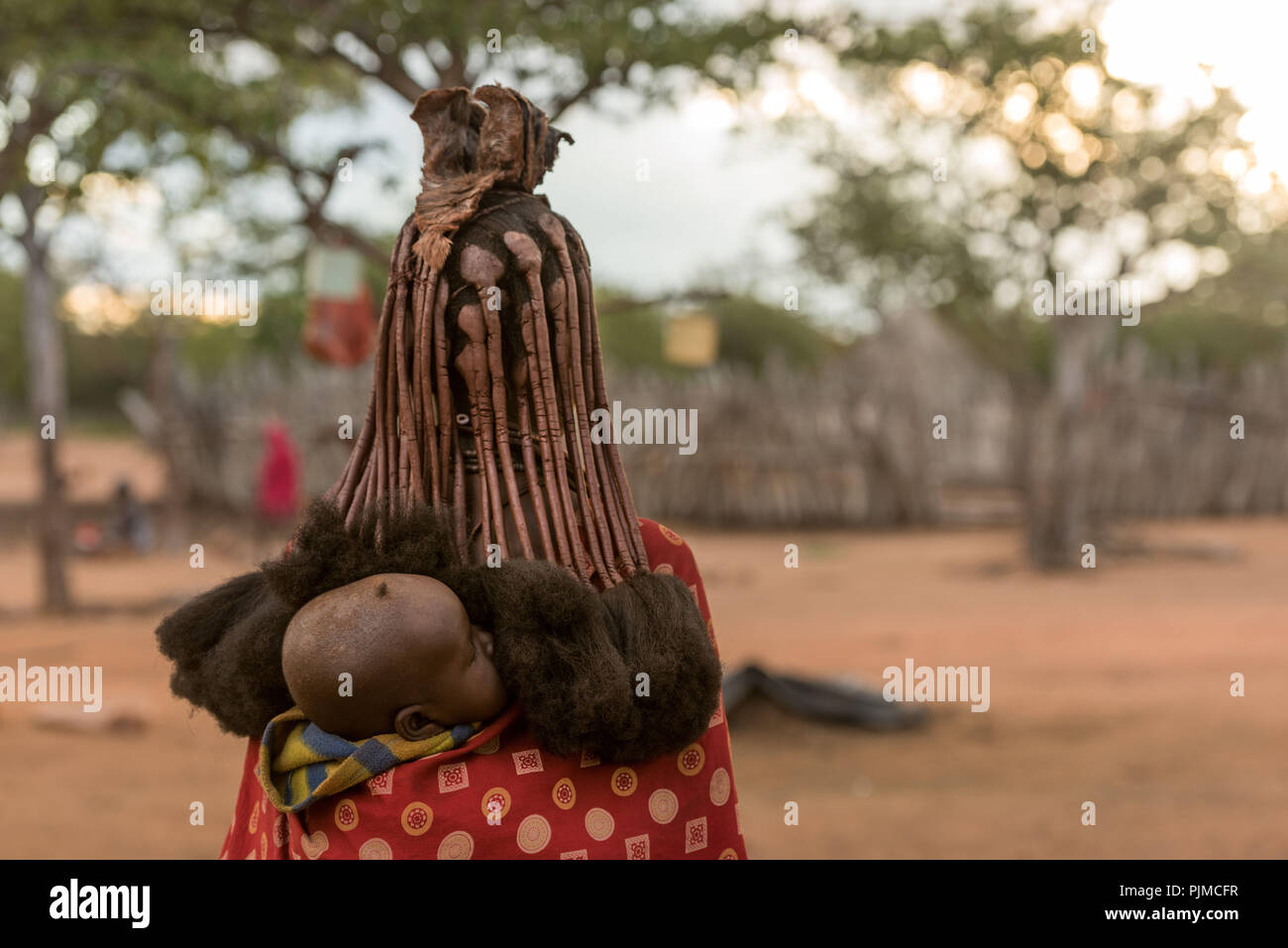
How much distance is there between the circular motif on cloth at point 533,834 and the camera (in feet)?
5.11

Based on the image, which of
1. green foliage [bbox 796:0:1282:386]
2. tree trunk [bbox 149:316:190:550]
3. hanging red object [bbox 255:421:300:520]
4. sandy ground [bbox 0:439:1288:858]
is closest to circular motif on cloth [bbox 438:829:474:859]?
sandy ground [bbox 0:439:1288:858]

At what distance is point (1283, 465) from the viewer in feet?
54.7

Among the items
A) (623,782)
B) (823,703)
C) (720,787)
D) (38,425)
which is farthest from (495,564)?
(38,425)

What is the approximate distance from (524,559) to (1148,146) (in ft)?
35.1

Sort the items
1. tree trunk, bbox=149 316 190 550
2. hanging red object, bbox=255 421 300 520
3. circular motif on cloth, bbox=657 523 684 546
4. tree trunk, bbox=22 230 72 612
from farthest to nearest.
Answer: tree trunk, bbox=149 316 190 550
hanging red object, bbox=255 421 300 520
tree trunk, bbox=22 230 72 612
circular motif on cloth, bbox=657 523 684 546

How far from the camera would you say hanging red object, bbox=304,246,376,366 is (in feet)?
21.9

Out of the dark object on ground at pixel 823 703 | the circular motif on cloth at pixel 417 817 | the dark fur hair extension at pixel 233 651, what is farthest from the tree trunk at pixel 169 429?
the circular motif on cloth at pixel 417 817

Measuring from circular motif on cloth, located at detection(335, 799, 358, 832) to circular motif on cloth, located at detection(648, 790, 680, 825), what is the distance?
424mm

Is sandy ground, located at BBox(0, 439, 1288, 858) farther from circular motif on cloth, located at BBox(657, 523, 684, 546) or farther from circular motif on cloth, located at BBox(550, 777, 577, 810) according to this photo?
circular motif on cloth, located at BBox(657, 523, 684, 546)

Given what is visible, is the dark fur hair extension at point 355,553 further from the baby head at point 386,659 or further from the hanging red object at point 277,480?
the hanging red object at point 277,480

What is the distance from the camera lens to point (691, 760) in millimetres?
1697

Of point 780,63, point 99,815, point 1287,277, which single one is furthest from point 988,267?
point 99,815

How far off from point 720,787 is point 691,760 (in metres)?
0.08
